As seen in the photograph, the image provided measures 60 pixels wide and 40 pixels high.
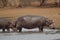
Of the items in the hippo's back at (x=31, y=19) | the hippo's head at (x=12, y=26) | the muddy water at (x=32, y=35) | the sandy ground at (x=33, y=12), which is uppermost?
the sandy ground at (x=33, y=12)

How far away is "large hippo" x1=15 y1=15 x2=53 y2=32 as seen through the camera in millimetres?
2482

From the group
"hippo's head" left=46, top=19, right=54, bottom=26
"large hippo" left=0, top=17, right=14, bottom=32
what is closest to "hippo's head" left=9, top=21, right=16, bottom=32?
"large hippo" left=0, top=17, right=14, bottom=32

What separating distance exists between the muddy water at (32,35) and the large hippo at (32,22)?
0.05 meters

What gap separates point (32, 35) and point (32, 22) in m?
0.16

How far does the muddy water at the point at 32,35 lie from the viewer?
245 cm

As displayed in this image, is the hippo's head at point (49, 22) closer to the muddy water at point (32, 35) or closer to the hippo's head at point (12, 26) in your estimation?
the muddy water at point (32, 35)

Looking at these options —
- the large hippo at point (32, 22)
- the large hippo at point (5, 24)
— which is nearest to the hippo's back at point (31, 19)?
the large hippo at point (32, 22)

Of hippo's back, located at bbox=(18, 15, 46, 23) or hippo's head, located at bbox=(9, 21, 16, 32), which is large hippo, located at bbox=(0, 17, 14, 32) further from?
hippo's back, located at bbox=(18, 15, 46, 23)

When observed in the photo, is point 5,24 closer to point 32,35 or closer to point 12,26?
point 12,26

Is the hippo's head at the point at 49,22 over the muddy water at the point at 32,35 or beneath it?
over

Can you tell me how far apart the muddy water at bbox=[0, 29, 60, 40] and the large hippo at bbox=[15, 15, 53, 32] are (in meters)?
0.05

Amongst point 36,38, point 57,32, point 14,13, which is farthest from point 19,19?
point 57,32

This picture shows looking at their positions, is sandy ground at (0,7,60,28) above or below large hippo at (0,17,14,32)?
above

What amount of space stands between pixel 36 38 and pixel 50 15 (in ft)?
1.01
